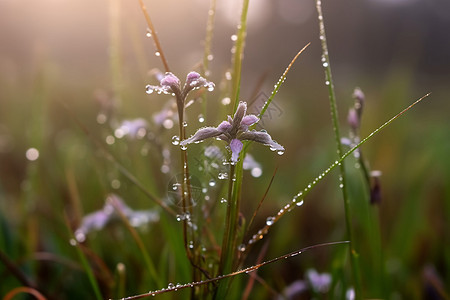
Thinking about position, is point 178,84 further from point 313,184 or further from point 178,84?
point 313,184

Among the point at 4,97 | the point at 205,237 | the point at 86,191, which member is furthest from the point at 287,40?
the point at 205,237

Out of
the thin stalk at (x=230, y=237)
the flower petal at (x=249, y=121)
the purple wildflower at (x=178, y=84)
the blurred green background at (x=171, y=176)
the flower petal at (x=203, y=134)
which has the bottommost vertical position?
the blurred green background at (x=171, y=176)

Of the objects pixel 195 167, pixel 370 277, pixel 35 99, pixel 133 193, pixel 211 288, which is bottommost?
pixel 370 277

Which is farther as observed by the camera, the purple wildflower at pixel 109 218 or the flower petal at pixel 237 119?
the purple wildflower at pixel 109 218

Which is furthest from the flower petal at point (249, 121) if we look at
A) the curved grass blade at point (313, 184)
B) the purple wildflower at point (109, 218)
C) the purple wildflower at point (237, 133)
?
the purple wildflower at point (109, 218)

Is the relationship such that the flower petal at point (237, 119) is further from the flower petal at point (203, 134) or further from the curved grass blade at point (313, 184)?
the curved grass blade at point (313, 184)

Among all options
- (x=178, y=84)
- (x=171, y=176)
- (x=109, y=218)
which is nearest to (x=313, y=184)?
(x=178, y=84)

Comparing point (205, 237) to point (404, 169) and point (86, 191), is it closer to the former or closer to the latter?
point (86, 191)

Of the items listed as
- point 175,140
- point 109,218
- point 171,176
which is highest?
point 175,140
